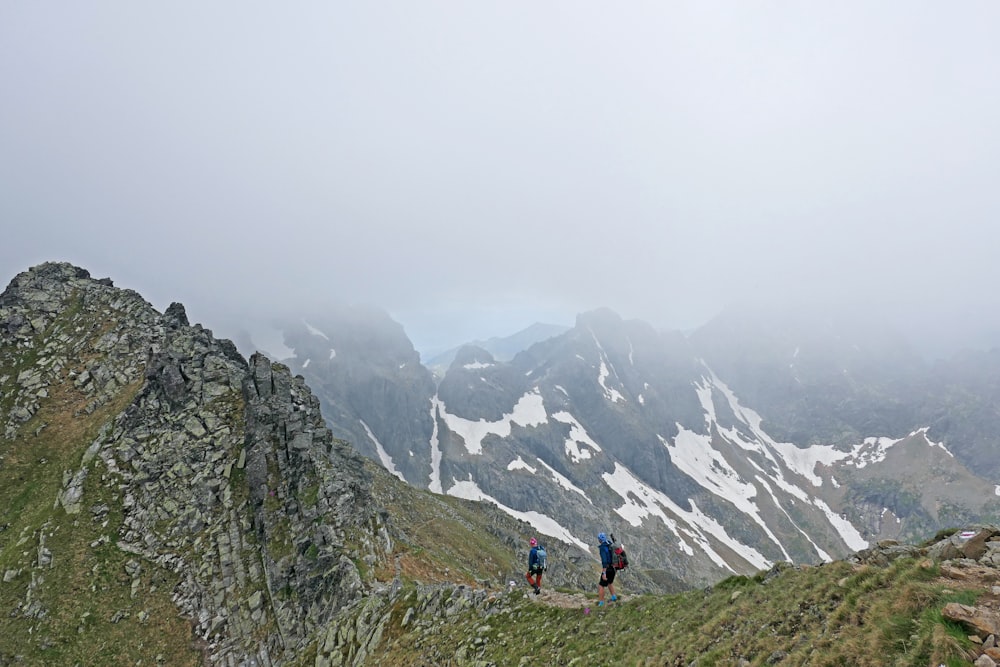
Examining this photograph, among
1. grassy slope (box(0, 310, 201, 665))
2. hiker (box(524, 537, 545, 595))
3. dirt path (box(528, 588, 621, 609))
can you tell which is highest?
grassy slope (box(0, 310, 201, 665))

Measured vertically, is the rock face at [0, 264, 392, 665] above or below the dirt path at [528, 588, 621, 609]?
above

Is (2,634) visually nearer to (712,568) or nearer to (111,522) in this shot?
(111,522)

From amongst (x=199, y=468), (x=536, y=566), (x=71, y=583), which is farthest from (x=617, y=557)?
→ (x=71, y=583)

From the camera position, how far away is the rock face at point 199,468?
33062 mm

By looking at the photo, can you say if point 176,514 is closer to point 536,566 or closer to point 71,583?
point 71,583

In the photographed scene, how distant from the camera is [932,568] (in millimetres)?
10148

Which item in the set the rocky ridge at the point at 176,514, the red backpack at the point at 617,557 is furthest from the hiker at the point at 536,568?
the red backpack at the point at 617,557

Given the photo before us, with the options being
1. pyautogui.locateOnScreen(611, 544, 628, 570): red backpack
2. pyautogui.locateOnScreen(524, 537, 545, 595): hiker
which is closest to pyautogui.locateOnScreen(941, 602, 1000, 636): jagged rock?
pyautogui.locateOnScreen(611, 544, 628, 570): red backpack

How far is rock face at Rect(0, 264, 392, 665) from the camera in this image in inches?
1302

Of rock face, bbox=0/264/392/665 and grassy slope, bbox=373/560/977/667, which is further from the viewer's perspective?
rock face, bbox=0/264/392/665

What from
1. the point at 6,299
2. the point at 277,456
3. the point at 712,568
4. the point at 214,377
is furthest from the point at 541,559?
the point at 712,568

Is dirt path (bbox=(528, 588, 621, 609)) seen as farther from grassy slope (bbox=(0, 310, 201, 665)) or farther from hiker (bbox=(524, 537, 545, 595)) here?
grassy slope (bbox=(0, 310, 201, 665))

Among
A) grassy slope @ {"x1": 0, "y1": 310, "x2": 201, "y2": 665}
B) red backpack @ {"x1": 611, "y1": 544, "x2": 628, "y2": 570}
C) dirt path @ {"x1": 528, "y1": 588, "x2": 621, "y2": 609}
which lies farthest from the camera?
grassy slope @ {"x1": 0, "y1": 310, "x2": 201, "y2": 665}

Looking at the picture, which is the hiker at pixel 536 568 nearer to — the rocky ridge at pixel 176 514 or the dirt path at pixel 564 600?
the dirt path at pixel 564 600
